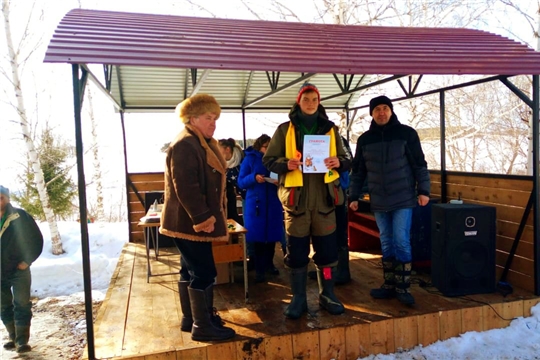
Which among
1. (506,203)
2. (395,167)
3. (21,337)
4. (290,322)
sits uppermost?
(395,167)

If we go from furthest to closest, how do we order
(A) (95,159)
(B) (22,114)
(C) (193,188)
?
(A) (95,159) < (B) (22,114) < (C) (193,188)

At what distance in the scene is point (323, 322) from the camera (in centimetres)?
322

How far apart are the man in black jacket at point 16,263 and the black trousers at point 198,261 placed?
1915 millimetres

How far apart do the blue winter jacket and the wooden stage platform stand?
54 centimetres

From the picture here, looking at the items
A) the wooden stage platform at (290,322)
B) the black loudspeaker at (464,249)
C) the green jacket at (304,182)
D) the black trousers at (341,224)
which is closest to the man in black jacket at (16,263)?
the wooden stage platform at (290,322)

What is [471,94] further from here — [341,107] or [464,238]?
[464,238]

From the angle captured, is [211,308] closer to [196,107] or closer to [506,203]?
[196,107]

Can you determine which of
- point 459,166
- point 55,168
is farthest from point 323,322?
point 459,166

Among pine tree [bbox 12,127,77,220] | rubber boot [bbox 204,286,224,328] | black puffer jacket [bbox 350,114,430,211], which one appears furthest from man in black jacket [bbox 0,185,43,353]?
pine tree [bbox 12,127,77,220]

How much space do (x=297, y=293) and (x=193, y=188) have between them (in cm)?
133

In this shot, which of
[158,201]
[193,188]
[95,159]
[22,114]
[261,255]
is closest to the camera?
[193,188]

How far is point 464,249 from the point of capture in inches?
147

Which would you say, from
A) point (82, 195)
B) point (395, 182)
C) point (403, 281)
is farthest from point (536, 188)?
point (82, 195)

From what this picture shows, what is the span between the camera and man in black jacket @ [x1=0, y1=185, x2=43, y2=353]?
3.79 m
